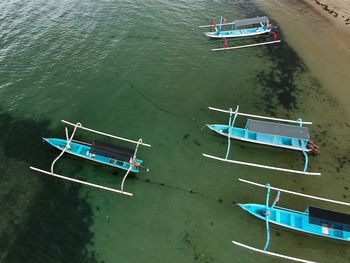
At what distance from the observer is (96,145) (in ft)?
103

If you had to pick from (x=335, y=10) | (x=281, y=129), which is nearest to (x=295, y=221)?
(x=281, y=129)

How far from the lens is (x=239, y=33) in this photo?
51969mm

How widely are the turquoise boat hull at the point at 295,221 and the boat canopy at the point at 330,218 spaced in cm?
37

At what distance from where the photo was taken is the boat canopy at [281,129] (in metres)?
33.1

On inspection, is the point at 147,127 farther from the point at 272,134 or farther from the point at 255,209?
the point at 255,209

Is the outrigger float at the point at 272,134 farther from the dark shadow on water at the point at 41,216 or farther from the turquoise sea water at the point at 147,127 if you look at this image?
the dark shadow on water at the point at 41,216

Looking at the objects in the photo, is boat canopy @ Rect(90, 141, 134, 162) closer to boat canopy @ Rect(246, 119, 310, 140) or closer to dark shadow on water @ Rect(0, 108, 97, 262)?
dark shadow on water @ Rect(0, 108, 97, 262)

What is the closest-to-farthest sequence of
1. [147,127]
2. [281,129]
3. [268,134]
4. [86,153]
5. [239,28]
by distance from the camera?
[86,153] < [281,129] < [268,134] < [147,127] < [239,28]

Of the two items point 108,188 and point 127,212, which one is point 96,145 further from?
point 127,212

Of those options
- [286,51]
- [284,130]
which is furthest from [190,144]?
[286,51]

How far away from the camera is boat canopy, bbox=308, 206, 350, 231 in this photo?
26.3 meters

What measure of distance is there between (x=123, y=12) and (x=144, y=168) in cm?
3760

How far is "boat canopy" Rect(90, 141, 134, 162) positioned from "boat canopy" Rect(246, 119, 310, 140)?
47.6ft

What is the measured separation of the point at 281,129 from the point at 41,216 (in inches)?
1082
